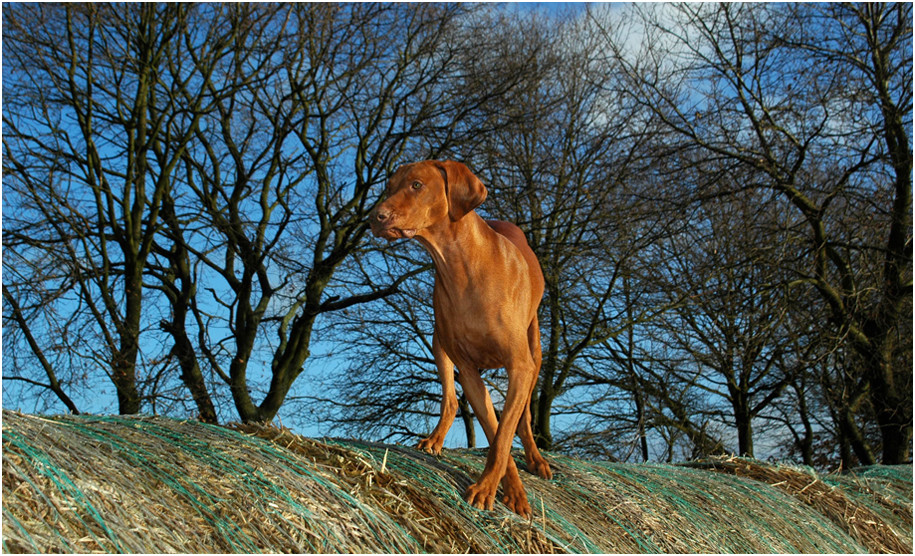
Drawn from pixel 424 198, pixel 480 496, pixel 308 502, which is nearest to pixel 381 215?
pixel 424 198

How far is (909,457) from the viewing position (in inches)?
436

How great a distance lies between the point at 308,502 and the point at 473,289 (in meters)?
1.13

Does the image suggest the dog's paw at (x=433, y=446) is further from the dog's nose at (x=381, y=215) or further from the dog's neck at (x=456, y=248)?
the dog's nose at (x=381, y=215)

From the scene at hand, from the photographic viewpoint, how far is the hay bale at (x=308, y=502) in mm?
2486

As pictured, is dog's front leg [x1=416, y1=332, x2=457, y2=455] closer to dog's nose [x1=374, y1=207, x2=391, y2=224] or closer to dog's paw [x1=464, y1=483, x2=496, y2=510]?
dog's paw [x1=464, y1=483, x2=496, y2=510]

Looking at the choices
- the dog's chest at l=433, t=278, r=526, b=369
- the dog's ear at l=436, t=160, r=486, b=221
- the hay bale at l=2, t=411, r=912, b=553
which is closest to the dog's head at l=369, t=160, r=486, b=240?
the dog's ear at l=436, t=160, r=486, b=221

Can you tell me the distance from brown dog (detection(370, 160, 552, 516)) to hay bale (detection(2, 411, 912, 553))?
0.83 ft

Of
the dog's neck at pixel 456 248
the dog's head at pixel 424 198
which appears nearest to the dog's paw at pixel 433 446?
the dog's neck at pixel 456 248

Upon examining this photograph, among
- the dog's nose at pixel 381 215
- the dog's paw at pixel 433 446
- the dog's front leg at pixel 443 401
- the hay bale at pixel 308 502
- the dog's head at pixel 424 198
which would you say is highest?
the dog's head at pixel 424 198

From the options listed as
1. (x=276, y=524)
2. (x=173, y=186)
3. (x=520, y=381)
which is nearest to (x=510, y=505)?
(x=520, y=381)

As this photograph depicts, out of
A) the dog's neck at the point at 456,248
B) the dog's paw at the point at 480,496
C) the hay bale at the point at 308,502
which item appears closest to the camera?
the hay bale at the point at 308,502

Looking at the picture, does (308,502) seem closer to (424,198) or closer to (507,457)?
(507,457)

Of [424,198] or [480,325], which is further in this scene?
[480,325]

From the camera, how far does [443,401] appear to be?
420 centimetres
